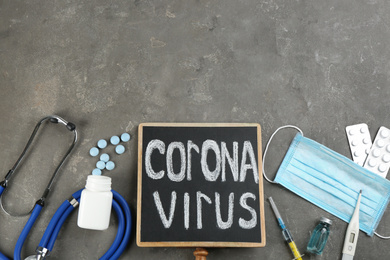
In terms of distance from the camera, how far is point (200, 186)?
1.66 metres

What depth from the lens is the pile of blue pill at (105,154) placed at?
1720 mm

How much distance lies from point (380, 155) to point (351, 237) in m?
0.39

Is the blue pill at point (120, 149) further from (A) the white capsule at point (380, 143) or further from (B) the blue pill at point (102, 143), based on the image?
(A) the white capsule at point (380, 143)

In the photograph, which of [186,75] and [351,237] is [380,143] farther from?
[186,75]

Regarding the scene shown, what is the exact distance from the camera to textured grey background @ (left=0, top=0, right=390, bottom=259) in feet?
5.71

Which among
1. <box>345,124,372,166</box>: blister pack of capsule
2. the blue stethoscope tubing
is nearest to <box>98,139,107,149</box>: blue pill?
the blue stethoscope tubing

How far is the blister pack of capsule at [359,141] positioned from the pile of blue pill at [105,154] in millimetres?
993

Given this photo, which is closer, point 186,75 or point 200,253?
point 200,253

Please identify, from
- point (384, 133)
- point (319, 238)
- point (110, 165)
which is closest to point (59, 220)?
point (110, 165)

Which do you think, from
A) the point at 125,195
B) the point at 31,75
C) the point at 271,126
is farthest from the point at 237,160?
the point at 31,75

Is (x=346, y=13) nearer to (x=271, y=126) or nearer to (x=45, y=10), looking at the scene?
(x=271, y=126)

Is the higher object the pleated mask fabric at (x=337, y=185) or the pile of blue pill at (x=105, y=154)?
the pile of blue pill at (x=105, y=154)

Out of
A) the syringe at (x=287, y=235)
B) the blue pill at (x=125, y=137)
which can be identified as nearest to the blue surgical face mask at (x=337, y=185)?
the syringe at (x=287, y=235)

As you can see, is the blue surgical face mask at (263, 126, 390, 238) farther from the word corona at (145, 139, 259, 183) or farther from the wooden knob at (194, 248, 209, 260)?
the wooden knob at (194, 248, 209, 260)
